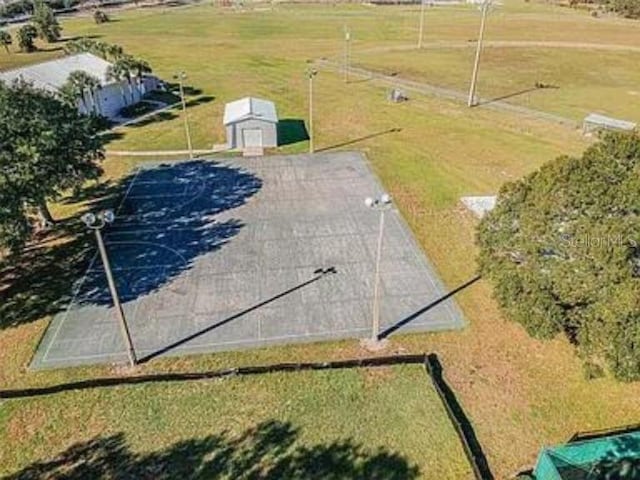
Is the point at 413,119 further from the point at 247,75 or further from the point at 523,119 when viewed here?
the point at 247,75

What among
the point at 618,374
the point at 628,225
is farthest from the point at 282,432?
the point at 628,225

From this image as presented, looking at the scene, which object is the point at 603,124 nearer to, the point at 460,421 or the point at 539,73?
the point at 539,73

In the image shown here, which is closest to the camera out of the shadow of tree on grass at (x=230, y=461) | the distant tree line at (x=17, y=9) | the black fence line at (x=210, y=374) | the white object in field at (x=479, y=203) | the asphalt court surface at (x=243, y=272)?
the shadow of tree on grass at (x=230, y=461)

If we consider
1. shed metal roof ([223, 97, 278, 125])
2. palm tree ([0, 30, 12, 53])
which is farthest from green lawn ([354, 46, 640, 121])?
→ palm tree ([0, 30, 12, 53])

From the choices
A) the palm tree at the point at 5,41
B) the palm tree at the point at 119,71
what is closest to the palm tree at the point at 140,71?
the palm tree at the point at 119,71

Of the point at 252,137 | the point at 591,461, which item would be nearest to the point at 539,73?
the point at 252,137

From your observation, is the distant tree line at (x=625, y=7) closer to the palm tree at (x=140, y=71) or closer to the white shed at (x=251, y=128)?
the white shed at (x=251, y=128)
